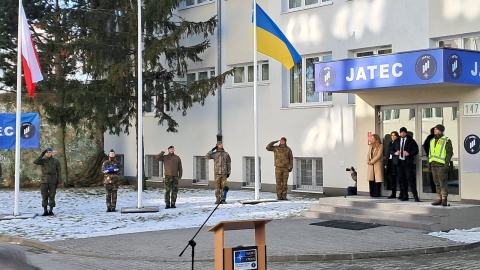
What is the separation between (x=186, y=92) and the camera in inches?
1022

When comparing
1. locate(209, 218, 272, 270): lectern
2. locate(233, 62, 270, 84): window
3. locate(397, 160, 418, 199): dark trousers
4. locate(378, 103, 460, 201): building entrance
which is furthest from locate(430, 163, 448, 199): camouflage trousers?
locate(233, 62, 270, 84): window

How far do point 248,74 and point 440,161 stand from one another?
1218 cm

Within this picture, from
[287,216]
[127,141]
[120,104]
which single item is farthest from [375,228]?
[127,141]

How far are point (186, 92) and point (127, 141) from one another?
7045 millimetres

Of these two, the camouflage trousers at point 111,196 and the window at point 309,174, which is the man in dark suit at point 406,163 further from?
the camouflage trousers at point 111,196

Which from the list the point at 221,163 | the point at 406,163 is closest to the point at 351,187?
the point at 406,163

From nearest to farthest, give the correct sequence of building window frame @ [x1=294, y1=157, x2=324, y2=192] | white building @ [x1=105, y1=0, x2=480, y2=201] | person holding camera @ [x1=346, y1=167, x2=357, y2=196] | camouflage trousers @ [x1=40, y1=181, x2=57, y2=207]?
1. white building @ [x1=105, y1=0, x2=480, y2=201]
2. camouflage trousers @ [x1=40, y1=181, x2=57, y2=207]
3. person holding camera @ [x1=346, y1=167, x2=357, y2=196]
4. building window frame @ [x1=294, y1=157, x2=324, y2=192]

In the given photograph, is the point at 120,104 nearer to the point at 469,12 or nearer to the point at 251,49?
the point at 251,49

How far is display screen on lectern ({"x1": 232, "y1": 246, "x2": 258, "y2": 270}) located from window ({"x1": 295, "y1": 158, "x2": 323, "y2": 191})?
16.3 meters

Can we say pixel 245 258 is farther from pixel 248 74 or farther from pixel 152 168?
pixel 152 168

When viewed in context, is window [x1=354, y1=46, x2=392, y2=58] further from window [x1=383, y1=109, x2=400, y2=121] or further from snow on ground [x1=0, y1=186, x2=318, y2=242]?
snow on ground [x1=0, y1=186, x2=318, y2=242]

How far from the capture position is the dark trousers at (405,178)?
1664 centimetres

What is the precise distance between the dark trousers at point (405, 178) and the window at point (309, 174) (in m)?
6.97

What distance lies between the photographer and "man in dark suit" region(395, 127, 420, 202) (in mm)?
16609
